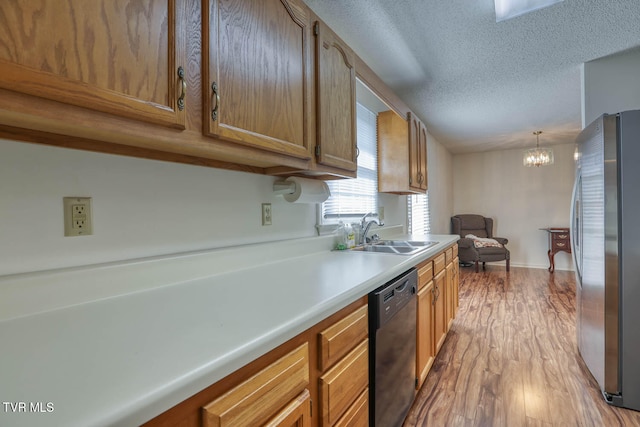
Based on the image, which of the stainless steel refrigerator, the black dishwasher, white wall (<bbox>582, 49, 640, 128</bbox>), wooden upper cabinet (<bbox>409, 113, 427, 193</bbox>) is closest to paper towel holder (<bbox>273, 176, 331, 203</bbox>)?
the black dishwasher

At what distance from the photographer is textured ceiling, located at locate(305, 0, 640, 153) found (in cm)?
178

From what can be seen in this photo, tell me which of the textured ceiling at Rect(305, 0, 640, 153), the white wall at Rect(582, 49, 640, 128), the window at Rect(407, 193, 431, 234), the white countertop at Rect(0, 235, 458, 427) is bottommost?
the white countertop at Rect(0, 235, 458, 427)

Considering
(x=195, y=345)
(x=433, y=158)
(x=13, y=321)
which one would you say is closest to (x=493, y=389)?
(x=195, y=345)

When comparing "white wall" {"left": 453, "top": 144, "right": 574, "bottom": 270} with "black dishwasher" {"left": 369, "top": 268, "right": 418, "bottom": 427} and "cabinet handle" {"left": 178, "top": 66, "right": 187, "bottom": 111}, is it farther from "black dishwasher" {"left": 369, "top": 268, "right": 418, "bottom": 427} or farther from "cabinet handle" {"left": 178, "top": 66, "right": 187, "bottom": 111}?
"cabinet handle" {"left": 178, "top": 66, "right": 187, "bottom": 111}

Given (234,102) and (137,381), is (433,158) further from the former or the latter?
(137,381)

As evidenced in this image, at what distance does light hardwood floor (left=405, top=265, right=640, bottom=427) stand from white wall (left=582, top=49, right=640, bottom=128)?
1803 millimetres

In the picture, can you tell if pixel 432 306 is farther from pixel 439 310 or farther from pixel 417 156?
pixel 417 156

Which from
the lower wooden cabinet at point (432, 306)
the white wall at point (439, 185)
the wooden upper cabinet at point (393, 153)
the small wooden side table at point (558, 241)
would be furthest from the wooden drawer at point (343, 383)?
the small wooden side table at point (558, 241)

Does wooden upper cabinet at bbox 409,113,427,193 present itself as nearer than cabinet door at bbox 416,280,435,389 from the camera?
No

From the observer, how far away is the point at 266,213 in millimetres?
1603

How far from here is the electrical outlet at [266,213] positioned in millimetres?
1591

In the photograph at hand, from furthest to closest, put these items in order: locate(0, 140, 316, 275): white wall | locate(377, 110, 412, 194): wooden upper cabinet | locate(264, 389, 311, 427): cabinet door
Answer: locate(377, 110, 412, 194): wooden upper cabinet < locate(0, 140, 316, 275): white wall < locate(264, 389, 311, 427): cabinet door

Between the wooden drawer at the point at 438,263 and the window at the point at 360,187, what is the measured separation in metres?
0.68

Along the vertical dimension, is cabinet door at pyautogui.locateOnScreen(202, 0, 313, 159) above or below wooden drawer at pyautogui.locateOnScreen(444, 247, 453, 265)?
above
